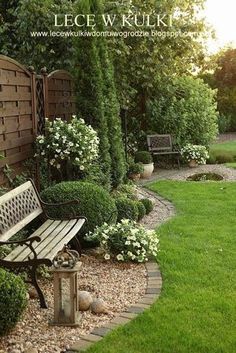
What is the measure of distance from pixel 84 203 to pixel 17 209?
92 centimetres

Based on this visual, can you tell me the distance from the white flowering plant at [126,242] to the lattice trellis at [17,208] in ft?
2.43

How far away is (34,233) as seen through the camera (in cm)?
462

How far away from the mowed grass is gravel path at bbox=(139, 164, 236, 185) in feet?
11.3

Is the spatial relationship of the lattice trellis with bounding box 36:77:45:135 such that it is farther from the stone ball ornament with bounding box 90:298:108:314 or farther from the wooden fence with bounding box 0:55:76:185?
the stone ball ornament with bounding box 90:298:108:314

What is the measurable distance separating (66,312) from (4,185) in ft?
8.05

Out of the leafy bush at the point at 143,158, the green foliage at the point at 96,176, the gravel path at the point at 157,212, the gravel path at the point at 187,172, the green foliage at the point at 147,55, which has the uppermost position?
the green foliage at the point at 147,55

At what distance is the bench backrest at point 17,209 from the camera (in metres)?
4.34

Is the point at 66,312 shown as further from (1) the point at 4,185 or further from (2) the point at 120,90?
(2) the point at 120,90

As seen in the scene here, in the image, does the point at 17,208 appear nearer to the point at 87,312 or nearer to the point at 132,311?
the point at 87,312

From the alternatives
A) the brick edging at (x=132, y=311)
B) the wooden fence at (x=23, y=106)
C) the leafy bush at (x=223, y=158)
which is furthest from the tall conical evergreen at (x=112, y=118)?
the leafy bush at (x=223, y=158)

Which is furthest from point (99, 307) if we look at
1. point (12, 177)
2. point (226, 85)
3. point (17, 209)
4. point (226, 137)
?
point (226, 85)

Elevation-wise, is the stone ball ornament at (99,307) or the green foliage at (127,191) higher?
the green foliage at (127,191)

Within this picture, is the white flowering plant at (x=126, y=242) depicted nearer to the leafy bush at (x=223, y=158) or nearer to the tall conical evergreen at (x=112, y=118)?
the tall conical evergreen at (x=112, y=118)

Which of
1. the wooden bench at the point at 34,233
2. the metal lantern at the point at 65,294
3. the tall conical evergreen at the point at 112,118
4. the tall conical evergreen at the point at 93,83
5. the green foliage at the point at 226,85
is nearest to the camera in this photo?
the metal lantern at the point at 65,294
